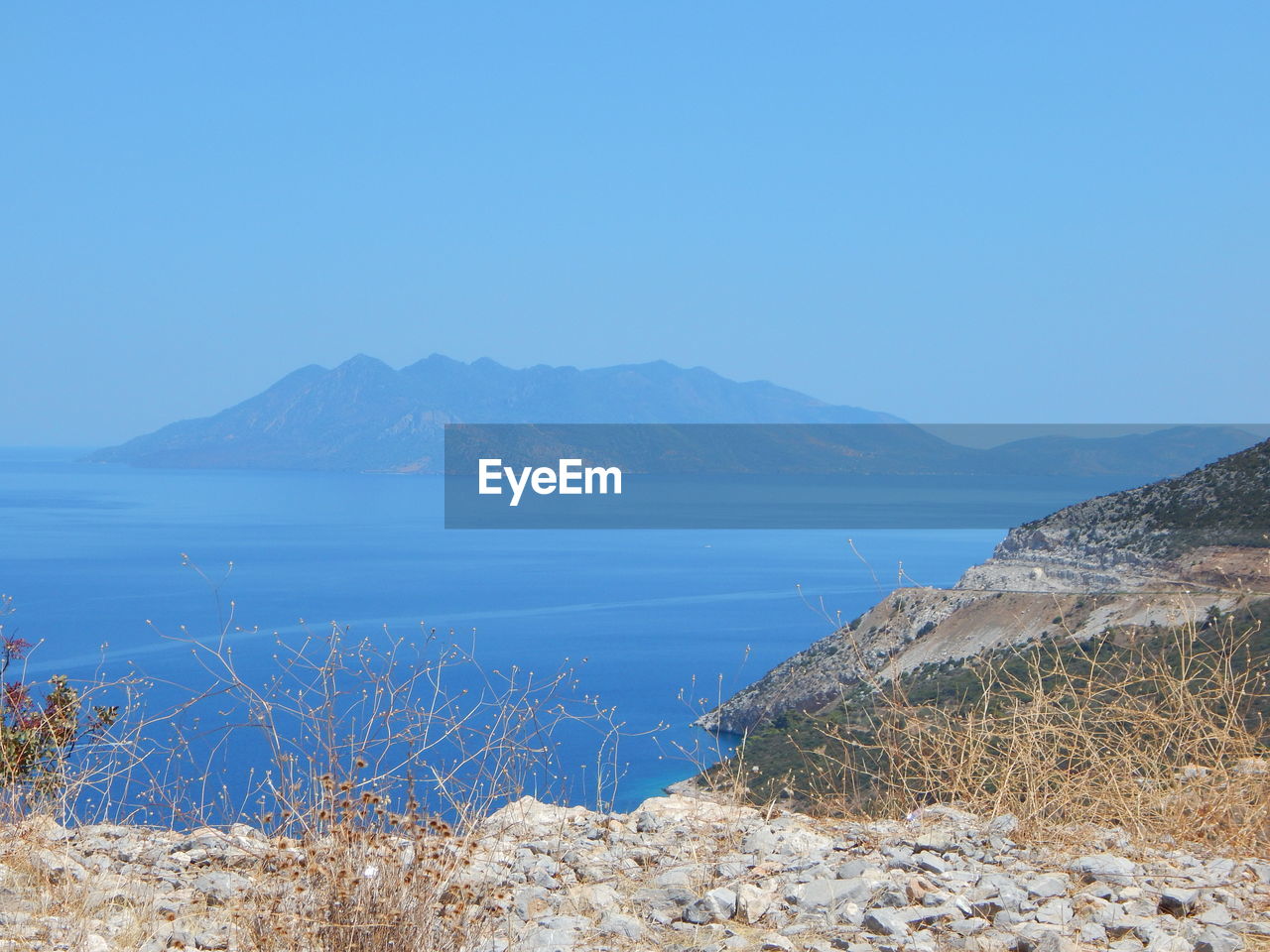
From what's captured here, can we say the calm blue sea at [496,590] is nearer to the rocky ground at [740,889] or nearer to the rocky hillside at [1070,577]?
the rocky hillside at [1070,577]

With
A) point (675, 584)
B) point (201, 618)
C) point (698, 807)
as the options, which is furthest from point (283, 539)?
point (698, 807)

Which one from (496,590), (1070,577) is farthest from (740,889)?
(496,590)

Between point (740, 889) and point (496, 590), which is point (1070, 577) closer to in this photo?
point (740, 889)

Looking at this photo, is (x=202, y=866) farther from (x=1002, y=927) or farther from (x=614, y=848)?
(x=1002, y=927)

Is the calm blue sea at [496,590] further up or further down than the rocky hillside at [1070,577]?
further down

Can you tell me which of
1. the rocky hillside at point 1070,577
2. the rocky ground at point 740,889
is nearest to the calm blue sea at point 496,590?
the rocky hillside at point 1070,577
